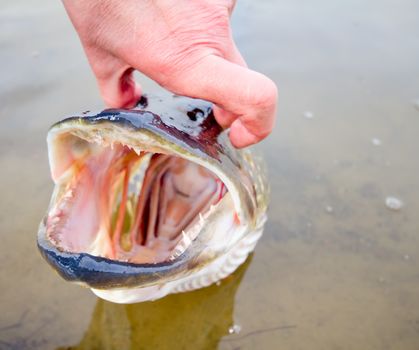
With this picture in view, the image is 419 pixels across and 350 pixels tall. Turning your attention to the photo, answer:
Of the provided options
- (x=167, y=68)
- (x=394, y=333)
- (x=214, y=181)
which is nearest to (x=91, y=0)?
(x=167, y=68)

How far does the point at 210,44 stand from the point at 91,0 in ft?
1.39

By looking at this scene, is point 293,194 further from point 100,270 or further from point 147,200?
point 100,270

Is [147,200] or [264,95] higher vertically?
[264,95]

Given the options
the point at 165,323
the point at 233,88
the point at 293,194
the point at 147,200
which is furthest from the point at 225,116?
the point at 293,194

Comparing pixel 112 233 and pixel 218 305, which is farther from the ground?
pixel 112 233

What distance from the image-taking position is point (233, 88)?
1492 millimetres

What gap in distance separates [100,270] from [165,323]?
902 mm

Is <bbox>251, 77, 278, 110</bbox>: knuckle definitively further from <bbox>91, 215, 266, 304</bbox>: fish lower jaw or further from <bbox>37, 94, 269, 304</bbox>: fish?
<bbox>91, 215, 266, 304</bbox>: fish lower jaw

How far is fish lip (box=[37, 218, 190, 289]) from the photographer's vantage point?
1406 millimetres

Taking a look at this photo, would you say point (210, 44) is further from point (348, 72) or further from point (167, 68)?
point (348, 72)

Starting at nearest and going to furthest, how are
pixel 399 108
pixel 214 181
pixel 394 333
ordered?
pixel 394 333 → pixel 214 181 → pixel 399 108

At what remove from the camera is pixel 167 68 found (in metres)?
1.58

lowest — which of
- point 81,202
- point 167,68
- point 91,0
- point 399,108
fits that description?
point 399,108

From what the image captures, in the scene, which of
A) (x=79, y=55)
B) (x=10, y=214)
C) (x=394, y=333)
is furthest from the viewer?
(x=79, y=55)
